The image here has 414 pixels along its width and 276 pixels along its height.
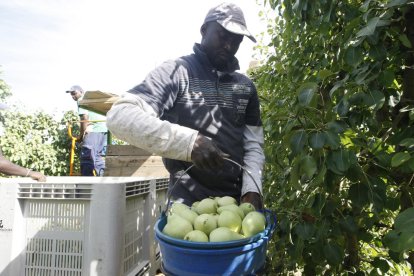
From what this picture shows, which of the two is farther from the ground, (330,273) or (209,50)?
(209,50)

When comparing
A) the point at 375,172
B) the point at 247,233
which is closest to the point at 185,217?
the point at 247,233

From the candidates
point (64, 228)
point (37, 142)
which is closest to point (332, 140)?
point (64, 228)

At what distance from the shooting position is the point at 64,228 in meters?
1.84

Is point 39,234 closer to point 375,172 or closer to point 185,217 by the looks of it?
point 185,217

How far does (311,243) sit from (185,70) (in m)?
1.11

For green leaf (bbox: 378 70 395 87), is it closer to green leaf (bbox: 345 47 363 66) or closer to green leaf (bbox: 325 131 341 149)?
green leaf (bbox: 345 47 363 66)

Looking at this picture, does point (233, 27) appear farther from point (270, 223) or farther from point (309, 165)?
point (270, 223)

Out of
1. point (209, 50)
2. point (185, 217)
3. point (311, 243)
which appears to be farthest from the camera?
point (209, 50)

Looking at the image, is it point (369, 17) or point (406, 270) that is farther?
point (406, 270)

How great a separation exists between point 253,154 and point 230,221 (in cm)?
86

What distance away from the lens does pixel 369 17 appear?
4.51ft

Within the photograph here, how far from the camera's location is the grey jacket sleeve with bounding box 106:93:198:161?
4.77 ft

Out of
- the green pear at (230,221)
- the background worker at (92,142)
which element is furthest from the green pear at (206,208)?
the background worker at (92,142)

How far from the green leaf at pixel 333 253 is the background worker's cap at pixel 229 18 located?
1170mm
